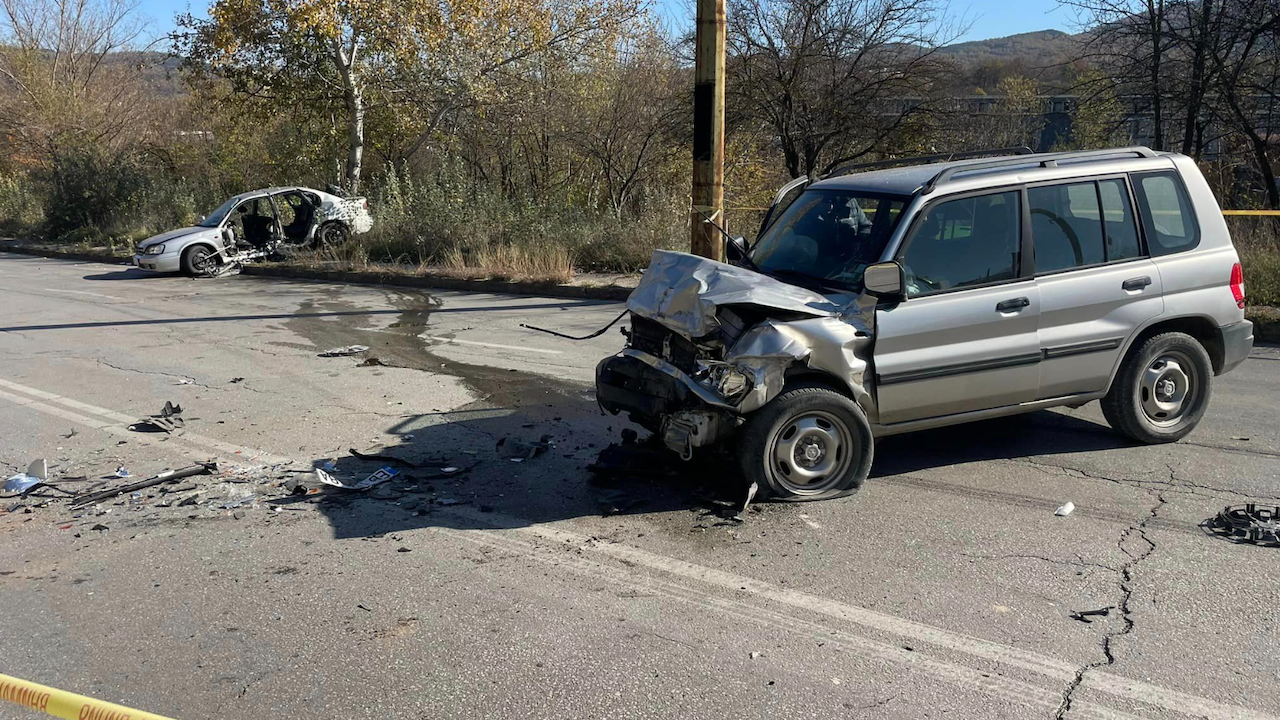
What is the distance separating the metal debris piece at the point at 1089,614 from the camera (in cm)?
393

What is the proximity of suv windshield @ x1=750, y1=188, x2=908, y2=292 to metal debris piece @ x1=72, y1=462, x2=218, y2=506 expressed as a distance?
3.77 meters

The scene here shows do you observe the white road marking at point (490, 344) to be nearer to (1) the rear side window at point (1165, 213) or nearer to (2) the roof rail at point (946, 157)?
(2) the roof rail at point (946, 157)

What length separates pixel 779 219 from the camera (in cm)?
648

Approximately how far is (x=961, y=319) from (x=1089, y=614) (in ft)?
6.42

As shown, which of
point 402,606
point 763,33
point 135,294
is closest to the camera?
point 402,606

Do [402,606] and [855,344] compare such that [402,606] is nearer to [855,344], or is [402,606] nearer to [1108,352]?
[855,344]

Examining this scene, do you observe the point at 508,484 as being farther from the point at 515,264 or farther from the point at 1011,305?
the point at 515,264

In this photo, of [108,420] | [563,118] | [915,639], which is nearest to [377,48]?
[563,118]

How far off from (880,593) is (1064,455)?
254 centimetres

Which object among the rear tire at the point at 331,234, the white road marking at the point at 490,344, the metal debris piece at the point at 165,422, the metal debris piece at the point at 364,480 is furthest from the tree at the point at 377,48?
the metal debris piece at the point at 364,480

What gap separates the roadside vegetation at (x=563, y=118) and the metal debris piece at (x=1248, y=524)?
6.97 meters

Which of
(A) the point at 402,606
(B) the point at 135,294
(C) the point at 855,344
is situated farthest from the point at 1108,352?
(B) the point at 135,294

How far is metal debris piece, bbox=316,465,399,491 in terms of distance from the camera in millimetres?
5637

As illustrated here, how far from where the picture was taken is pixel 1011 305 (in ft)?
18.1
